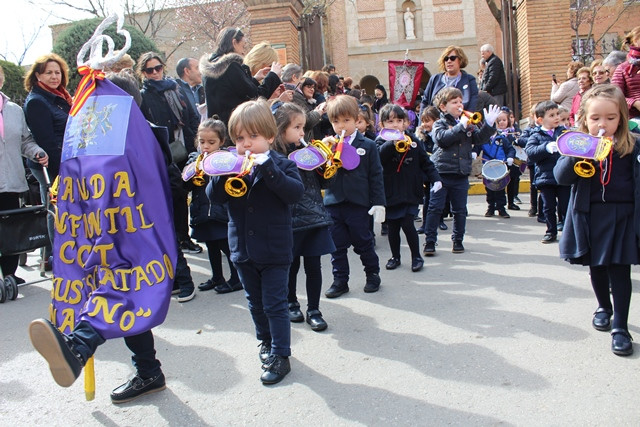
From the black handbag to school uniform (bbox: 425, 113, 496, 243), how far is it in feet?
12.8

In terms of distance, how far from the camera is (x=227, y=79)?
529cm

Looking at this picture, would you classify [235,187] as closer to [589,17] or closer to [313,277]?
[313,277]

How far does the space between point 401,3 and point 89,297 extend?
105 feet

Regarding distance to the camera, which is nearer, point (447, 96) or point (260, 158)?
point (260, 158)

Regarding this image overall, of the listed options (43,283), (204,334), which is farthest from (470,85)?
(43,283)

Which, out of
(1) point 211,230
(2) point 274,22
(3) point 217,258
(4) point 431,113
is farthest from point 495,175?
(2) point 274,22

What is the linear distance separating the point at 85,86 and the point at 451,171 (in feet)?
13.8

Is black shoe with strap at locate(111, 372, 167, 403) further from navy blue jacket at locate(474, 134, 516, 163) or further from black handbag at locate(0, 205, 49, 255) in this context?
navy blue jacket at locate(474, 134, 516, 163)

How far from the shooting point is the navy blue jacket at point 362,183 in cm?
518

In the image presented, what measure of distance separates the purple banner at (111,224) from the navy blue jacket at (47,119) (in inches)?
105

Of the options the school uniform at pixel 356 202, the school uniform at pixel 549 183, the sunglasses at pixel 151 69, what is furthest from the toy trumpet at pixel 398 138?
the sunglasses at pixel 151 69

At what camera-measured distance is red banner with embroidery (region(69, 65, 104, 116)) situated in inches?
131

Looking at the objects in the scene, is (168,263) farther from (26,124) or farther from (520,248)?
(520,248)

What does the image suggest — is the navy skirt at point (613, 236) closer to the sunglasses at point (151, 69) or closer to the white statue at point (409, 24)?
the sunglasses at point (151, 69)
